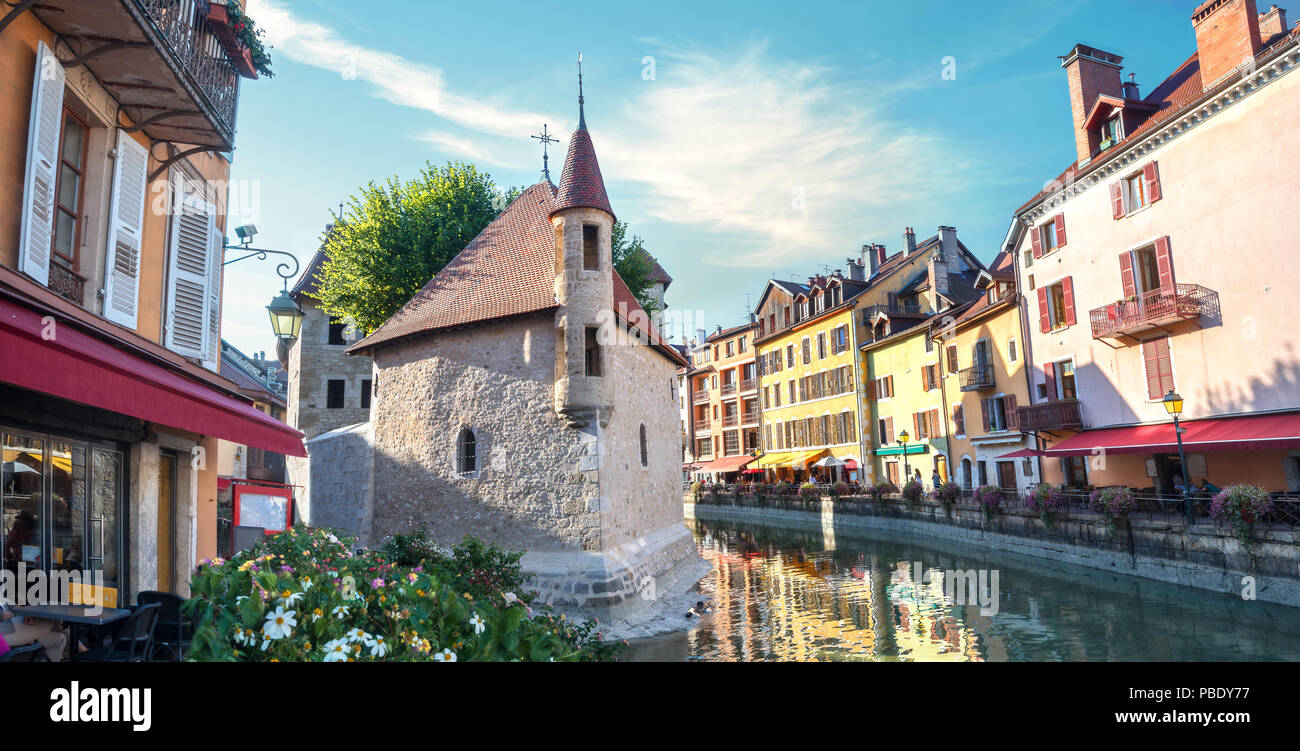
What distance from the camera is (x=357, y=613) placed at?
3666 mm

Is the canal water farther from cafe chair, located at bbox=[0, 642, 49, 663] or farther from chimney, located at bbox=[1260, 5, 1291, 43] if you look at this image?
chimney, located at bbox=[1260, 5, 1291, 43]

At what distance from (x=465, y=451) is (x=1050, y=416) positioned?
64.3 ft

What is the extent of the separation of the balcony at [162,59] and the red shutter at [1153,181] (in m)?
22.7

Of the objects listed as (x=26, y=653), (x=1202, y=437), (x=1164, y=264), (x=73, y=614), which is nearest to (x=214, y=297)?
(x=73, y=614)

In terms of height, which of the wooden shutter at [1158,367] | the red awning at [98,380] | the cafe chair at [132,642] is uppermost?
the wooden shutter at [1158,367]

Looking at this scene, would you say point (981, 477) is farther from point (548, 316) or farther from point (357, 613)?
point (357, 613)

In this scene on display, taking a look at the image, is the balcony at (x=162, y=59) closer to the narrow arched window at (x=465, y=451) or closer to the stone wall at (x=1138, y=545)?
the narrow arched window at (x=465, y=451)

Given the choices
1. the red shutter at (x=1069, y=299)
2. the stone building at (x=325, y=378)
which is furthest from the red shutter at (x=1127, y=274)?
the stone building at (x=325, y=378)

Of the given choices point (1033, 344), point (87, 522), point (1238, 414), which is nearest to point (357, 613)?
point (87, 522)

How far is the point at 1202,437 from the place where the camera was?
17.1 meters

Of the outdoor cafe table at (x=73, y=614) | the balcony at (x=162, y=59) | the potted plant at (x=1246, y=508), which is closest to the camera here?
the outdoor cafe table at (x=73, y=614)

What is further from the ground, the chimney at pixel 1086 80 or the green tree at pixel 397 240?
the chimney at pixel 1086 80

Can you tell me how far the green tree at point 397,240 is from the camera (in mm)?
21875
